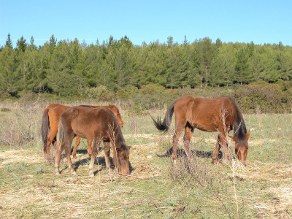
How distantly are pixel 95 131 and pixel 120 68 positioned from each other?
4367cm

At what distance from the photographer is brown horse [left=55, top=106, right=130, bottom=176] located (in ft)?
27.0

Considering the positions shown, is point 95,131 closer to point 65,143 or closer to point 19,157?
point 65,143

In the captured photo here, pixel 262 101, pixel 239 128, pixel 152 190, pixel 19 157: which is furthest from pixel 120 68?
pixel 152 190

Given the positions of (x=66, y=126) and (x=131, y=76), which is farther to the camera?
(x=131, y=76)

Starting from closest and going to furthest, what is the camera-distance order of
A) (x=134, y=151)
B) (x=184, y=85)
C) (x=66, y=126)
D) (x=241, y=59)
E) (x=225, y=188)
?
(x=225, y=188), (x=66, y=126), (x=134, y=151), (x=184, y=85), (x=241, y=59)

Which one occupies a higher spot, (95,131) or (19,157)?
(95,131)

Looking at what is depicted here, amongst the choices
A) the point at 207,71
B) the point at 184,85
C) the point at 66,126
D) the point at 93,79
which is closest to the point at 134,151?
the point at 66,126

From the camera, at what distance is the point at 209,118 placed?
9.93 m

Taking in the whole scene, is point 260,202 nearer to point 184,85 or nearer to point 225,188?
point 225,188

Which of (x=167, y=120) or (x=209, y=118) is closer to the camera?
(x=209, y=118)

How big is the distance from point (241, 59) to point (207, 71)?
18.9ft

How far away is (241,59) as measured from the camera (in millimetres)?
62375

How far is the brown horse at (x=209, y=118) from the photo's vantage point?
9.44 meters

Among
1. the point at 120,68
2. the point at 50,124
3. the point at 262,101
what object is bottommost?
the point at 262,101
